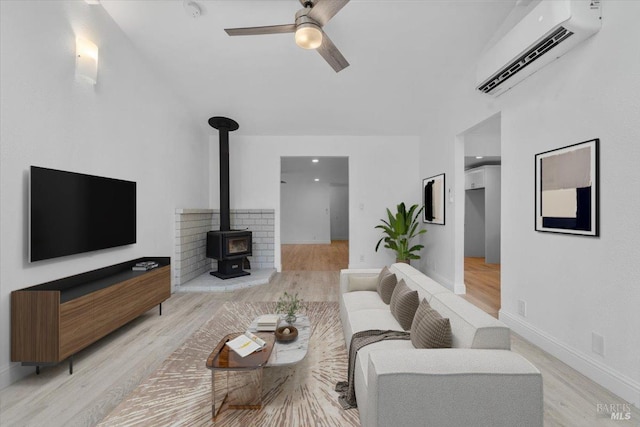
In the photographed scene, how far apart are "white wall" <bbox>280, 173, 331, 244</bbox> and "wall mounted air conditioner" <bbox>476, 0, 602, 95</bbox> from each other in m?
7.97

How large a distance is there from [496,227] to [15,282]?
7428 millimetres

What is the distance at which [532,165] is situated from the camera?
2.80m

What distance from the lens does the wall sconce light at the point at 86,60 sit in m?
2.75

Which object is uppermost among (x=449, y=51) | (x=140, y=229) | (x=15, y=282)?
(x=449, y=51)

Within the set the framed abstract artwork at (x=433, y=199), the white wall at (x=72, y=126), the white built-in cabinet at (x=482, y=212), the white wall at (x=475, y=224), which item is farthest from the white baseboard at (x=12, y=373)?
the white wall at (x=475, y=224)

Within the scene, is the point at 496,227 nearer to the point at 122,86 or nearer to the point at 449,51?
the point at 449,51

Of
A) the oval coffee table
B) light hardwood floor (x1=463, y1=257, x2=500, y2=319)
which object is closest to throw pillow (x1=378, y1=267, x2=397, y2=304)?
the oval coffee table

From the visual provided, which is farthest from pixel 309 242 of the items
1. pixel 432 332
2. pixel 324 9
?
pixel 432 332

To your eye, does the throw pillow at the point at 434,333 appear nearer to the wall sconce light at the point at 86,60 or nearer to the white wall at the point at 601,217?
the white wall at the point at 601,217

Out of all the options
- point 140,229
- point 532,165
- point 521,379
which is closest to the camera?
point 521,379

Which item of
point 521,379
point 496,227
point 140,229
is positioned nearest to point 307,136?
point 140,229

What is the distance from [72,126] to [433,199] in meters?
4.83

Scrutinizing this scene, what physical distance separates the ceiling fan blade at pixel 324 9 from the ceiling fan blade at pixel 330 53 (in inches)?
5.6

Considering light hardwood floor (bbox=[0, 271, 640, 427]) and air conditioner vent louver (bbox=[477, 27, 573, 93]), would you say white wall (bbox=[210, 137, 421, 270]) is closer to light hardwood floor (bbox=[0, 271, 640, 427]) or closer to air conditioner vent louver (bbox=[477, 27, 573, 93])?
air conditioner vent louver (bbox=[477, 27, 573, 93])
